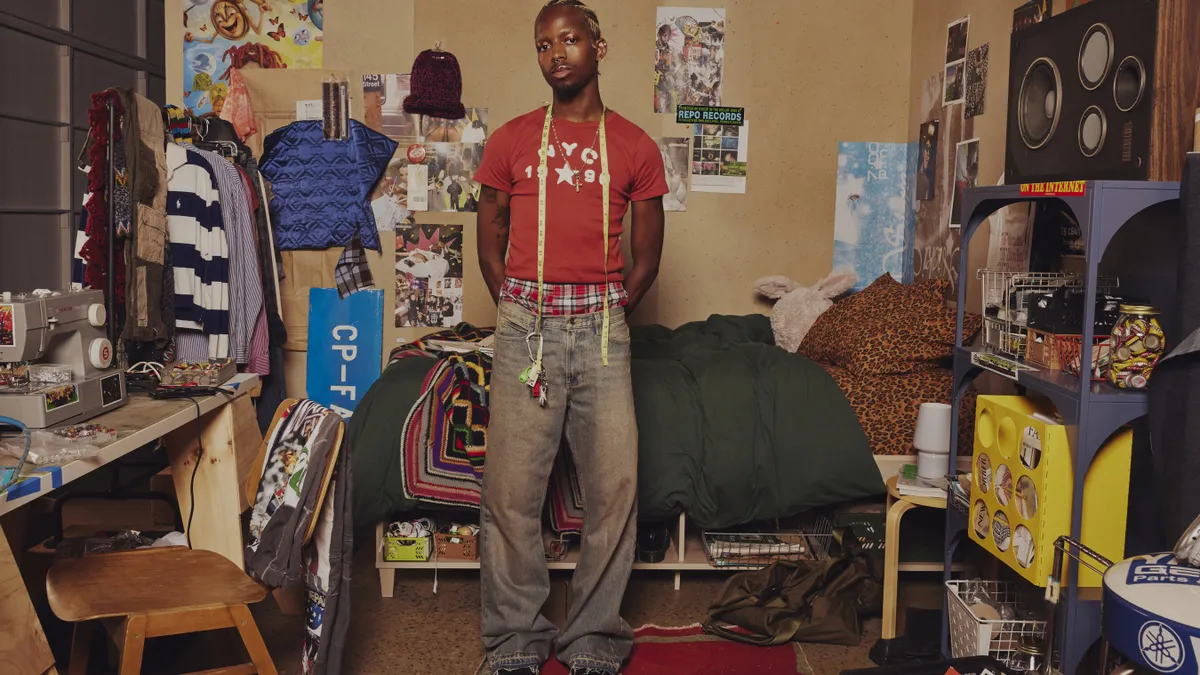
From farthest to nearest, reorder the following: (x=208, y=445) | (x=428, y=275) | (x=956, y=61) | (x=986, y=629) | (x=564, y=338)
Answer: (x=428, y=275) → (x=956, y=61) → (x=564, y=338) → (x=208, y=445) → (x=986, y=629)

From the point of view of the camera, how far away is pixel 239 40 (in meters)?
4.81

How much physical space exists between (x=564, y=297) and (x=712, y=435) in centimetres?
87

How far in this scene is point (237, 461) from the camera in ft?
8.30

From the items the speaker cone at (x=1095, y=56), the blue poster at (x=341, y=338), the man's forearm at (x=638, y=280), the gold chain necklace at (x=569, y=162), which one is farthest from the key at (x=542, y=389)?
the blue poster at (x=341, y=338)

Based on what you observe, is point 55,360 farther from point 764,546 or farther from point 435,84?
point 435,84

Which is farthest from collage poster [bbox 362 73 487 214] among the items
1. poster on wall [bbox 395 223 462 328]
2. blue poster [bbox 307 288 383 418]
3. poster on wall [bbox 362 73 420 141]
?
blue poster [bbox 307 288 383 418]

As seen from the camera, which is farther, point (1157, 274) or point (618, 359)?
point (618, 359)

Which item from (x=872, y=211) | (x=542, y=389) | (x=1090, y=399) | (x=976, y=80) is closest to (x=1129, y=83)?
(x=1090, y=399)

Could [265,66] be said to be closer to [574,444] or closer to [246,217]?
[246,217]

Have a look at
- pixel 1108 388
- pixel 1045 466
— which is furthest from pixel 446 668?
pixel 1108 388

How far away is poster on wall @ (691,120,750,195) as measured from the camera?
15.6 feet

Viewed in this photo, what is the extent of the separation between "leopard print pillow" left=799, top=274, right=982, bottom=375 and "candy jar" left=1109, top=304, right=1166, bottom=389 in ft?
3.72

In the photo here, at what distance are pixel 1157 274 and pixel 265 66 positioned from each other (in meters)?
3.97

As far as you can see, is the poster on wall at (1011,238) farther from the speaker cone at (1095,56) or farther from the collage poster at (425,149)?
the collage poster at (425,149)
